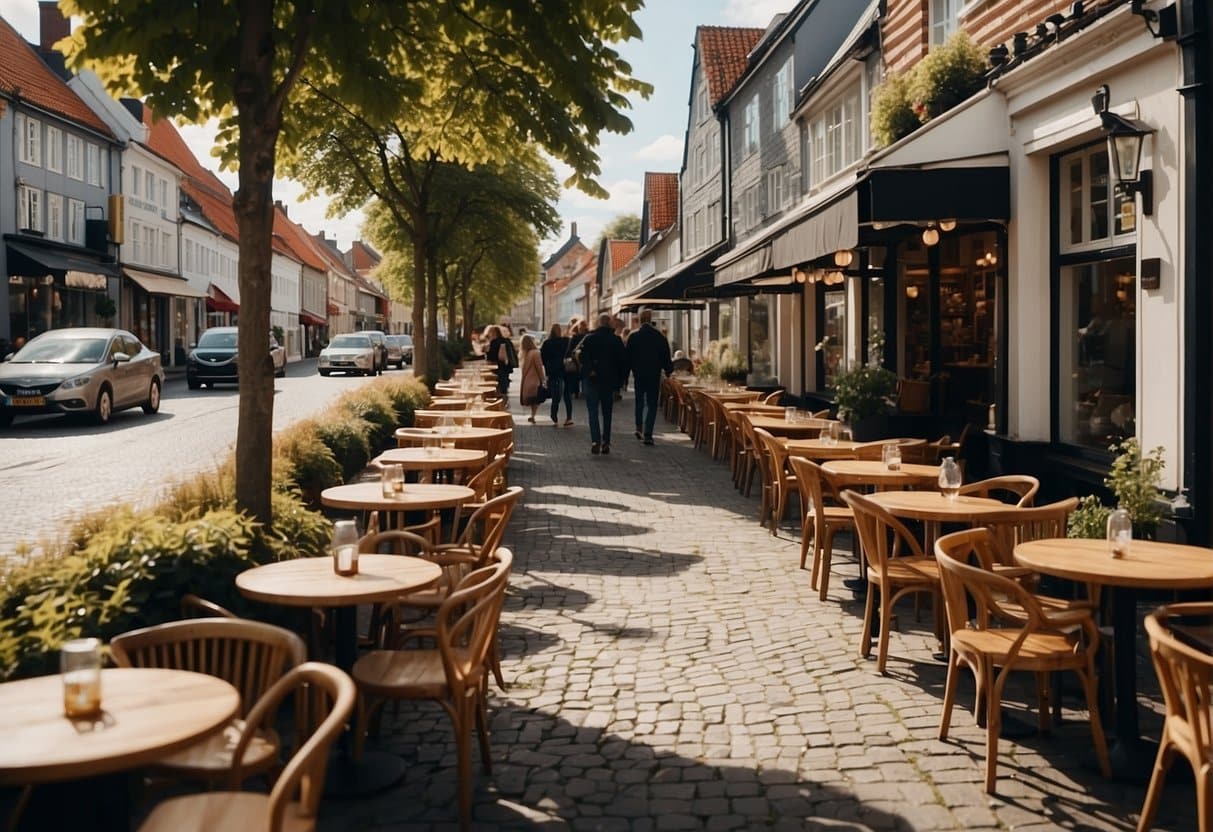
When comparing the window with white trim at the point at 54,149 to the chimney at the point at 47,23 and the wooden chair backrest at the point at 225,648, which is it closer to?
the chimney at the point at 47,23

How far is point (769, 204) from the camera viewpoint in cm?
2623

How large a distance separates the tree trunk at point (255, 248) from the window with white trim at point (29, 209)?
31.4 m

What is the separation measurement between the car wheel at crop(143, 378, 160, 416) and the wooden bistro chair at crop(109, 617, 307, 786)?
64.6 ft

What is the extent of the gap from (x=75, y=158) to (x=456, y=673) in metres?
39.0

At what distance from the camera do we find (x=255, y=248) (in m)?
6.38

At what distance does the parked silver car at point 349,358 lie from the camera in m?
40.8

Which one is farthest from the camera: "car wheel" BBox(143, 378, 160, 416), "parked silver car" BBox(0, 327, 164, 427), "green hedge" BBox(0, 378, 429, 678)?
"car wheel" BBox(143, 378, 160, 416)

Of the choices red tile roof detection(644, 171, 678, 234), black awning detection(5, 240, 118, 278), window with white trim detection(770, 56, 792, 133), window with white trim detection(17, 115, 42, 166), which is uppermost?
red tile roof detection(644, 171, 678, 234)

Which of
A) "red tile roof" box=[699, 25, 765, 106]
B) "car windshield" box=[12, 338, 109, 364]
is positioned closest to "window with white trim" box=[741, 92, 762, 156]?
"red tile roof" box=[699, 25, 765, 106]

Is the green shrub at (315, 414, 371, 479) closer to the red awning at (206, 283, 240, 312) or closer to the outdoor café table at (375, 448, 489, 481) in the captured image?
the outdoor café table at (375, 448, 489, 481)

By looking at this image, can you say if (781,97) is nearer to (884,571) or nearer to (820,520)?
(820,520)

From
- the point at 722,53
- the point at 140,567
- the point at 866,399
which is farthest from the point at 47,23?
the point at 140,567

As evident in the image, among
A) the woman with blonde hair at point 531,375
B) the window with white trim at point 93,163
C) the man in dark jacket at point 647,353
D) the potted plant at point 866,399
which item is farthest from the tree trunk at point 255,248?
the window with white trim at point 93,163

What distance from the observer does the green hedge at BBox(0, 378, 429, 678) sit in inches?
170
